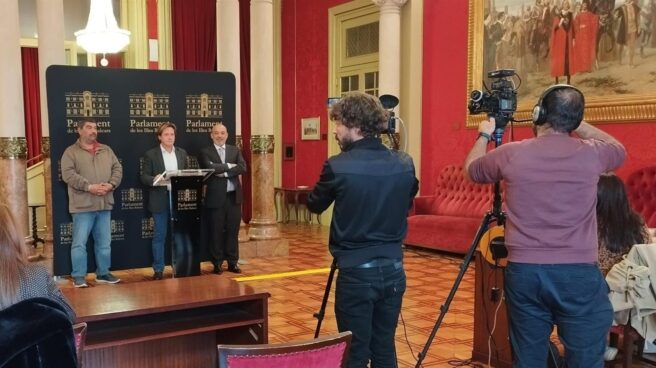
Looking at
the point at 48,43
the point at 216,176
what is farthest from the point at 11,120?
the point at 216,176

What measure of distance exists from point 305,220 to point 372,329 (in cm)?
875

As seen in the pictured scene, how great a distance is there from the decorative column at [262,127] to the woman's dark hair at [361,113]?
16.8 ft

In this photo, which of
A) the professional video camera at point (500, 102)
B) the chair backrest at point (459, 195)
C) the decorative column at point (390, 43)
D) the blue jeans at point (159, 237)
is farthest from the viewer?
the decorative column at point (390, 43)

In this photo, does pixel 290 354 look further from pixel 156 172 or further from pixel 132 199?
pixel 132 199

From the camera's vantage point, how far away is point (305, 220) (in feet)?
37.0

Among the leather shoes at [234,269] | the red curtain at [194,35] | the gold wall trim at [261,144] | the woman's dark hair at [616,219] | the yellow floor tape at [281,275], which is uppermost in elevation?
the red curtain at [194,35]

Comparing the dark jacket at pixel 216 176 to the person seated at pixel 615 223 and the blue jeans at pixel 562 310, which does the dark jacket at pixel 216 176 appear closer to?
the person seated at pixel 615 223

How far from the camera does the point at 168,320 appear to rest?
300 centimetres

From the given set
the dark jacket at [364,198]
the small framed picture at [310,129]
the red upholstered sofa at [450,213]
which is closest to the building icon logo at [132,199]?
the red upholstered sofa at [450,213]

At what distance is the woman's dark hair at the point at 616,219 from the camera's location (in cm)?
320

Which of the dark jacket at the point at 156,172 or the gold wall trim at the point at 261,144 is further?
the gold wall trim at the point at 261,144

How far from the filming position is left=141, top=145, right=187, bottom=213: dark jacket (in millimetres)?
5824

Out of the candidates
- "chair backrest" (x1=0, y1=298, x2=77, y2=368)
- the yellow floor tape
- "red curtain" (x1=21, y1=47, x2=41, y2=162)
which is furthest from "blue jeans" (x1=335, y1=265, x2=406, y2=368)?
"red curtain" (x1=21, y1=47, x2=41, y2=162)

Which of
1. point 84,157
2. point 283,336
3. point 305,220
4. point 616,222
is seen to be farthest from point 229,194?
point 305,220
